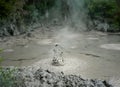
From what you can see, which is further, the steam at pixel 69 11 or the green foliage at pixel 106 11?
the steam at pixel 69 11

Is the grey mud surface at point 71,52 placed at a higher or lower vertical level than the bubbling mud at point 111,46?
higher

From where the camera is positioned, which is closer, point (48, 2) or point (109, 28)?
point (109, 28)

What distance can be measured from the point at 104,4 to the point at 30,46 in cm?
739

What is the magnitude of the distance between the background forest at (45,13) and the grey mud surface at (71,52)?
3.37ft

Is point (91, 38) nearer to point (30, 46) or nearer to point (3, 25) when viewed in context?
point (30, 46)

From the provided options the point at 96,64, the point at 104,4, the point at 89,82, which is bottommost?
the point at 96,64

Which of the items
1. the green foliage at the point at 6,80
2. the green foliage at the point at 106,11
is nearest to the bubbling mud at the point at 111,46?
the green foliage at the point at 106,11

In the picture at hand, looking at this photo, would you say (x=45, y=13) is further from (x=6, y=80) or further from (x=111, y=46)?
(x=6, y=80)

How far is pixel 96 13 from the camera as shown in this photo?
16.0 metres

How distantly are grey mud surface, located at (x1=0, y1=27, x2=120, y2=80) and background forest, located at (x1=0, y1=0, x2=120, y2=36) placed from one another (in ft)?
3.37

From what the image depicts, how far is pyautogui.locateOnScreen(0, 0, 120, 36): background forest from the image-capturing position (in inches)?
513

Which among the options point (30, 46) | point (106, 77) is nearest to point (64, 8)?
point (30, 46)

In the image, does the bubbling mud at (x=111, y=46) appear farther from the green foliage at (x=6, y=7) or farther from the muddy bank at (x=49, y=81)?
the green foliage at (x=6, y=7)

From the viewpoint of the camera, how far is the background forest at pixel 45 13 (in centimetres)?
→ 1303
